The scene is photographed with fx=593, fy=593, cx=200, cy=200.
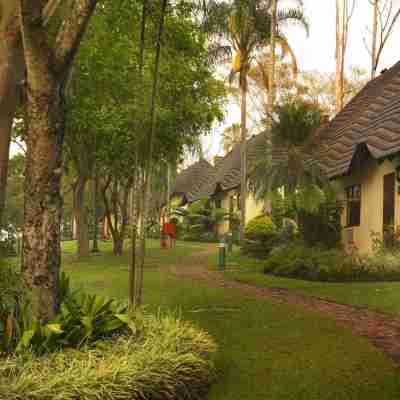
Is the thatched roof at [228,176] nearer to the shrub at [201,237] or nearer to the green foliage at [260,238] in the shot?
the shrub at [201,237]

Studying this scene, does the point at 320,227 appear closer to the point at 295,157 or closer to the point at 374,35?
the point at 295,157

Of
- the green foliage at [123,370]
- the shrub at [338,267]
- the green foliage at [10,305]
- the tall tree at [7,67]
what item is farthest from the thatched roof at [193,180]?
the green foliage at [10,305]

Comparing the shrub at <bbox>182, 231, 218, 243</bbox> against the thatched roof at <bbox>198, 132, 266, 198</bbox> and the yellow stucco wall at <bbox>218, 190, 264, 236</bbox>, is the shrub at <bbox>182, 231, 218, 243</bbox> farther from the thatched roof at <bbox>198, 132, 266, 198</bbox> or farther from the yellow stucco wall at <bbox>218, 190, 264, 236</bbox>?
the thatched roof at <bbox>198, 132, 266, 198</bbox>

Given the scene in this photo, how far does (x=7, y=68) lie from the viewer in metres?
8.40

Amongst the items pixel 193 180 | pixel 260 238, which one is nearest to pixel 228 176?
pixel 193 180

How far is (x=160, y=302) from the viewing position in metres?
11.0

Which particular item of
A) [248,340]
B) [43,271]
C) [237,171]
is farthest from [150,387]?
[237,171]

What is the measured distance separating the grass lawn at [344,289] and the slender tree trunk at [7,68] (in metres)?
6.57

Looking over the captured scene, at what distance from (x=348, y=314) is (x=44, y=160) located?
5924mm

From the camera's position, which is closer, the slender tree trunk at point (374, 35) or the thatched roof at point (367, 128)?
the thatched roof at point (367, 128)

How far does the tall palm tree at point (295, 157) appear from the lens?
1741cm

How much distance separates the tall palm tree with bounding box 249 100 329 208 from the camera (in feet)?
57.1

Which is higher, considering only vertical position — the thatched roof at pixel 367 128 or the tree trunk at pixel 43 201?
the thatched roof at pixel 367 128

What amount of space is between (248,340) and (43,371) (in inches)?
136
